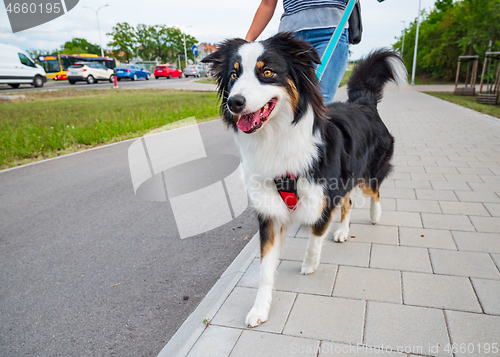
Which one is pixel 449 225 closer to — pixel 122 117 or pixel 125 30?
pixel 122 117

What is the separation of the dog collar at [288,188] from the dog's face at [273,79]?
0.37 meters

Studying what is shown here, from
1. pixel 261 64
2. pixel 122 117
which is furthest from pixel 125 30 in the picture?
pixel 261 64

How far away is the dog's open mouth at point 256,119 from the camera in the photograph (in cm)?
201

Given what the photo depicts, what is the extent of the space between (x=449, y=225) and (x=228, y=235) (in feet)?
7.41

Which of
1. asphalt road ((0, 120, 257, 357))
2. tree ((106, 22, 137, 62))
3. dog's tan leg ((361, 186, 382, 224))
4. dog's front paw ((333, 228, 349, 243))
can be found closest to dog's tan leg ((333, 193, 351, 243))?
dog's front paw ((333, 228, 349, 243))

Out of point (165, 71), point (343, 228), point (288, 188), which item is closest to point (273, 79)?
point (288, 188)

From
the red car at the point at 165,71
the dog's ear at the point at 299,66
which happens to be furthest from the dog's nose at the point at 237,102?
the red car at the point at 165,71

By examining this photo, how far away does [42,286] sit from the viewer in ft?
9.25

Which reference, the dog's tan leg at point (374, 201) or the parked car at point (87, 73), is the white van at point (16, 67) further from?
the dog's tan leg at point (374, 201)

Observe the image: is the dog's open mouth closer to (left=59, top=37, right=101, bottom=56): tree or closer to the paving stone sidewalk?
the paving stone sidewalk

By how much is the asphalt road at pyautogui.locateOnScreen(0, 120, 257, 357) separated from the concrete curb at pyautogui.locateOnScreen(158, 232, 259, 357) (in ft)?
0.46

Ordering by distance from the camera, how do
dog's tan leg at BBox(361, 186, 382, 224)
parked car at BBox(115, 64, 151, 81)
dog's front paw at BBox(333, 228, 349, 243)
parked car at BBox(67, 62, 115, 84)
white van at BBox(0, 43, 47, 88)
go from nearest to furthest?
dog's front paw at BBox(333, 228, 349, 243)
dog's tan leg at BBox(361, 186, 382, 224)
white van at BBox(0, 43, 47, 88)
parked car at BBox(67, 62, 115, 84)
parked car at BBox(115, 64, 151, 81)

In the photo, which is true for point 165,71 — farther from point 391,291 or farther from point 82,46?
point 82,46

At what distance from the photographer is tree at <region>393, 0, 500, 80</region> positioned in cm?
1880
